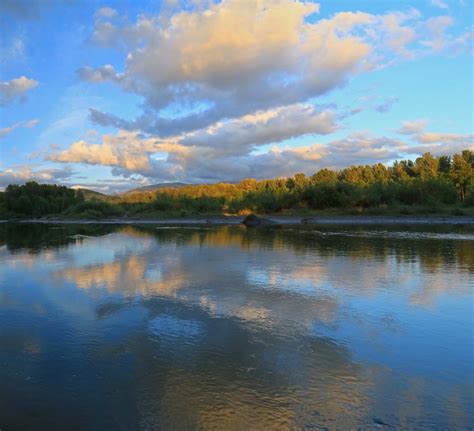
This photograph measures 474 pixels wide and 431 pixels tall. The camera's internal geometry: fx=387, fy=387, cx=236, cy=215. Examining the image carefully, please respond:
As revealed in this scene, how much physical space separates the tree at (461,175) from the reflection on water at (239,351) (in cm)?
6783

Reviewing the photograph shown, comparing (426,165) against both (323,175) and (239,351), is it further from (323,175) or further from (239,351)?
(239,351)

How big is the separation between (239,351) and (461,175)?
77.9 meters

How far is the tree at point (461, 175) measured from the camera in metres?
71.1

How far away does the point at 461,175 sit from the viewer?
7156 cm

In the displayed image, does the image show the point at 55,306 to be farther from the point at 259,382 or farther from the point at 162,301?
the point at 259,382

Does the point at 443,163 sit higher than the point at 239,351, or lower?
higher

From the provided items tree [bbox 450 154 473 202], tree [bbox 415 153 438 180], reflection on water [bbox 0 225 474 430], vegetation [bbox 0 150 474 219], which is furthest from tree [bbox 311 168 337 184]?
reflection on water [bbox 0 225 474 430]

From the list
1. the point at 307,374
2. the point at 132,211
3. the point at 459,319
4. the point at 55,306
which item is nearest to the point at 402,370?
the point at 307,374

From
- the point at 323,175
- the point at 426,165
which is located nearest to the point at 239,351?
the point at 426,165

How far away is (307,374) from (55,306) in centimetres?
663

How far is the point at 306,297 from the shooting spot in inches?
390

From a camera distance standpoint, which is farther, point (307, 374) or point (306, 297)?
point (306, 297)

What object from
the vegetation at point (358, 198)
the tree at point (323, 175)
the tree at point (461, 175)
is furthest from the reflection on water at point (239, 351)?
the tree at point (323, 175)

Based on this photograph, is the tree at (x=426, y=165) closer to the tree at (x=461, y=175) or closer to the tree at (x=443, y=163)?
the tree at (x=443, y=163)
